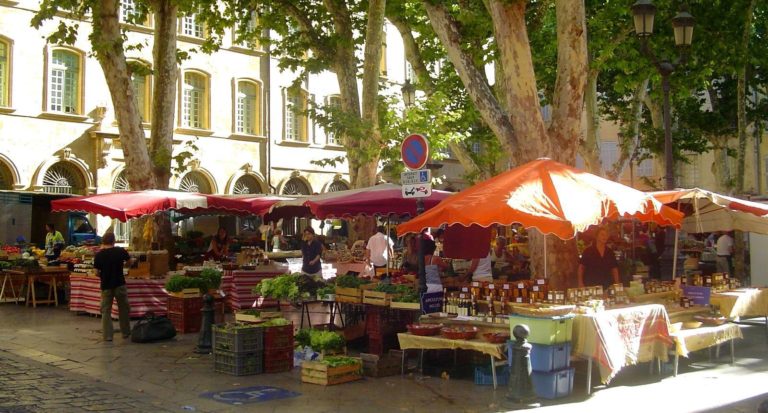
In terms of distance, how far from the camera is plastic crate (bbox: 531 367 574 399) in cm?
806

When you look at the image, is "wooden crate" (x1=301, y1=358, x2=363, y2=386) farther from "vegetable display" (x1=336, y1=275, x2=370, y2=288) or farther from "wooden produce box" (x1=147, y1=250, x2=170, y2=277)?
"wooden produce box" (x1=147, y1=250, x2=170, y2=277)

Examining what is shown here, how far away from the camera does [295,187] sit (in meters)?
33.4

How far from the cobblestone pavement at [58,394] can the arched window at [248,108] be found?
878 inches

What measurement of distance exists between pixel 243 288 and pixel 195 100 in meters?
16.1

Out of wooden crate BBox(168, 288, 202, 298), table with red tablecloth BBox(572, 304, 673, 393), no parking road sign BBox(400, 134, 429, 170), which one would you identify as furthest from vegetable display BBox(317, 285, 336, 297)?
table with red tablecloth BBox(572, 304, 673, 393)

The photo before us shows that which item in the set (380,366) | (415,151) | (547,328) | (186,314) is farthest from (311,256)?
(547,328)

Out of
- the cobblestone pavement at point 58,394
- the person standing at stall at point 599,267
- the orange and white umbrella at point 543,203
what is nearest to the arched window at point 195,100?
the cobblestone pavement at point 58,394

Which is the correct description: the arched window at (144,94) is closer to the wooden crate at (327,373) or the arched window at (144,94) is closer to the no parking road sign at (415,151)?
the no parking road sign at (415,151)

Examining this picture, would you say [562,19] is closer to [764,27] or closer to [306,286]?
[306,286]

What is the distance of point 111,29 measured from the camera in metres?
16.9

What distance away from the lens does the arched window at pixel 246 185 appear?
31.0m

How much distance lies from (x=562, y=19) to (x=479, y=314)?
16.5 ft

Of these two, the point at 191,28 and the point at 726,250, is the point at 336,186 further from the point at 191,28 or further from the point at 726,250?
the point at 726,250

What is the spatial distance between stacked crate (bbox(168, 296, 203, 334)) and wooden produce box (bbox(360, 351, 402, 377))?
4.63m
